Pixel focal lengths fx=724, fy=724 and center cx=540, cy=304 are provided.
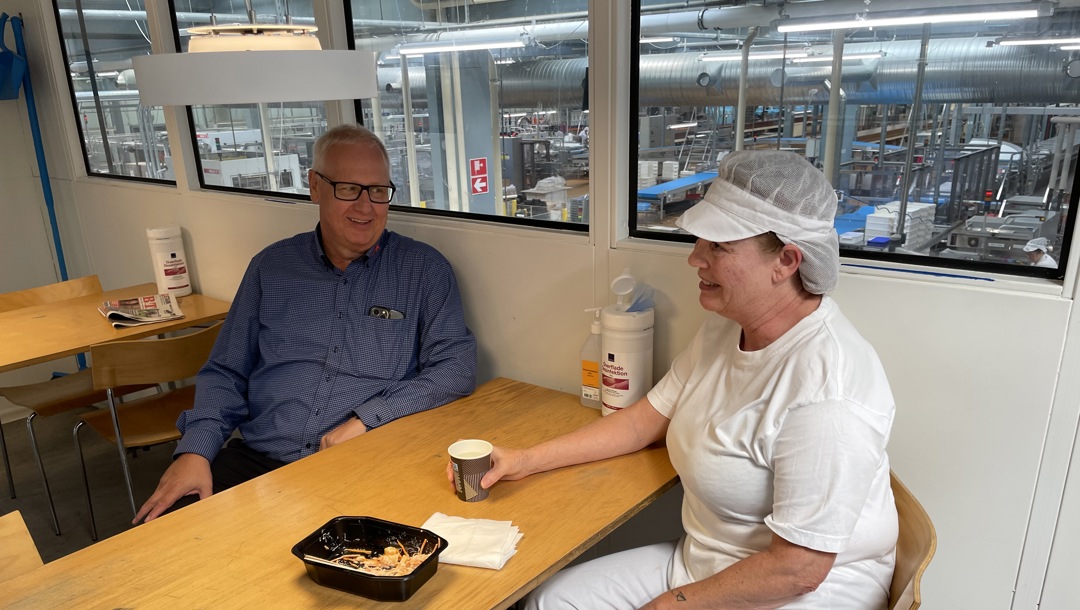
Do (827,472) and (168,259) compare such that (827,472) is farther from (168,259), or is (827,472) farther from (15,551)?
(168,259)

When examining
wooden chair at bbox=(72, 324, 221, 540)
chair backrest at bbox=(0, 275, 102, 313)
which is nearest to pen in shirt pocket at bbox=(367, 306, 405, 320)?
wooden chair at bbox=(72, 324, 221, 540)

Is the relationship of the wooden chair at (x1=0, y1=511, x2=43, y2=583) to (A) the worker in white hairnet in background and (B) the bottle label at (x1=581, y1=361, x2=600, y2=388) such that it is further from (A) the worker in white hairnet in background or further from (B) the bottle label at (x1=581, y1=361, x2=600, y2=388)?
(A) the worker in white hairnet in background

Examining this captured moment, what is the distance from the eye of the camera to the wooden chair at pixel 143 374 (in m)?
2.24

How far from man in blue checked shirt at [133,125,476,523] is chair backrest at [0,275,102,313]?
60.5 inches

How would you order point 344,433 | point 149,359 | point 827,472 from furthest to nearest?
1. point 149,359
2. point 344,433
3. point 827,472

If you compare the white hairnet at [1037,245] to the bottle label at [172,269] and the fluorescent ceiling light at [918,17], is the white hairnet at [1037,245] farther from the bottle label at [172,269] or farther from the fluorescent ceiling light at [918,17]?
the bottle label at [172,269]

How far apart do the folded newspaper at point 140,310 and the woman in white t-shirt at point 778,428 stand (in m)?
1.97

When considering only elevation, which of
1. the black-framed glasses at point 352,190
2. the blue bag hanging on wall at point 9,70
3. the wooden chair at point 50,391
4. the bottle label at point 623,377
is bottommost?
the wooden chair at point 50,391

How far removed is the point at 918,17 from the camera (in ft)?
4.94

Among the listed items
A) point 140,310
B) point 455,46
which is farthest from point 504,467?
point 140,310

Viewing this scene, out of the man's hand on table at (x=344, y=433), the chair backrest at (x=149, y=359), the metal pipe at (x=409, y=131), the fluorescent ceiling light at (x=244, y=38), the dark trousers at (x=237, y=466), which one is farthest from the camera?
the metal pipe at (x=409, y=131)

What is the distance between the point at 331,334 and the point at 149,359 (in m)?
0.65

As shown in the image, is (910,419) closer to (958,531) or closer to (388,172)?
(958,531)

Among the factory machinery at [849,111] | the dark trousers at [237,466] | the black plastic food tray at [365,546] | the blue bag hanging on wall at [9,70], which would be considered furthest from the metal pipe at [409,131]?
the blue bag hanging on wall at [9,70]
